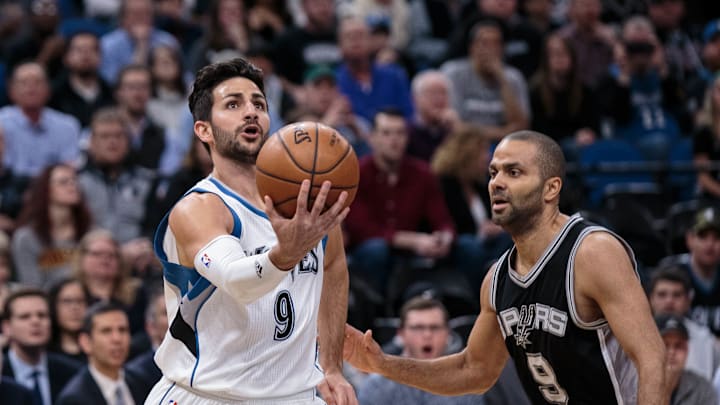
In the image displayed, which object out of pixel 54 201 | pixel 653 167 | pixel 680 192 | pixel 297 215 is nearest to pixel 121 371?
pixel 54 201

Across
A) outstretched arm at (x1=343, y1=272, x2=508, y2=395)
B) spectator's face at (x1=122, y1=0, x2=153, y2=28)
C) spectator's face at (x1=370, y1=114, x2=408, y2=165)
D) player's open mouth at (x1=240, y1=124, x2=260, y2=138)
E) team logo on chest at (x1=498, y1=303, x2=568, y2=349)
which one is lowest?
outstretched arm at (x1=343, y1=272, x2=508, y2=395)

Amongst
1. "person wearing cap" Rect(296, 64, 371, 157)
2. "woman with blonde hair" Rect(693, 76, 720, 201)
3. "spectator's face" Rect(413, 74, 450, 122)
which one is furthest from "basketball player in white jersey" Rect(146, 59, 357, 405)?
"woman with blonde hair" Rect(693, 76, 720, 201)

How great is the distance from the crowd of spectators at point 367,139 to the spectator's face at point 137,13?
0.06 ft

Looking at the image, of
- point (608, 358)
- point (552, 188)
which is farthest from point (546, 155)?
point (608, 358)

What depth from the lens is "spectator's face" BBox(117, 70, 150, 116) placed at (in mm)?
Result: 11387

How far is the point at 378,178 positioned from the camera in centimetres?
1060

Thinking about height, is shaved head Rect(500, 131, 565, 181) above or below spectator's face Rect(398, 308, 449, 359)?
above

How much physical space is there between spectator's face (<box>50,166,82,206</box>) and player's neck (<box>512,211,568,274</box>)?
18.2 feet

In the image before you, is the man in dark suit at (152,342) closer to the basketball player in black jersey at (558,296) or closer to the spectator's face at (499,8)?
the basketball player in black jersey at (558,296)

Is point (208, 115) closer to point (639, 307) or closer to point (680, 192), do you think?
point (639, 307)

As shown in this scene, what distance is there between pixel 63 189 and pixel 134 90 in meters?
1.64

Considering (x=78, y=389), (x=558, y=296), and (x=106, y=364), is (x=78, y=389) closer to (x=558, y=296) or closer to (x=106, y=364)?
(x=106, y=364)

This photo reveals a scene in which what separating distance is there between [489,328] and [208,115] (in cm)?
173

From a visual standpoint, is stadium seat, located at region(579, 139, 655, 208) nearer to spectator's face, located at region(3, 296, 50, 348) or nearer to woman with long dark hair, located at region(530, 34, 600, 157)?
woman with long dark hair, located at region(530, 34, 600, 157)
